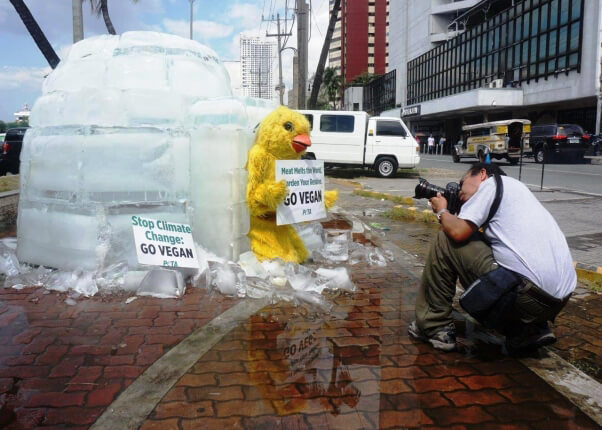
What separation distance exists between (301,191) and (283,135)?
0.62 metres

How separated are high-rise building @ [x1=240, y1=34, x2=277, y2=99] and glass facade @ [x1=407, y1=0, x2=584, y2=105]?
16.9m

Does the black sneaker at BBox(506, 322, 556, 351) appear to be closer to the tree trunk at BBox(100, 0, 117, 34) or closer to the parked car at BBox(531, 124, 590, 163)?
the tree trunk at BBox(100, 0, 117, 34)

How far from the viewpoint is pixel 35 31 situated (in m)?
11.9

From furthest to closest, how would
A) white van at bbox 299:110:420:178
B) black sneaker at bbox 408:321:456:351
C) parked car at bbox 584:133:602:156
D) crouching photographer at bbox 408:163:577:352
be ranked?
parked car at bbox 584:133:602:156 → white van at bbox 299:110:420:178 → black sneaker at bbox 408:321:456:351 → crouching photographer at bbox 408:163:577:352

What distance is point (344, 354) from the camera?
3264 millimetres

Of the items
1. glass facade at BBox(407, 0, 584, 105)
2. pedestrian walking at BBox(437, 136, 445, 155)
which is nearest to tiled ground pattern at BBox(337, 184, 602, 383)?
glass facade at BBox(407, 0, 584, 105)

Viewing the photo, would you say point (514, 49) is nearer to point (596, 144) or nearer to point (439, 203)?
point (596, 144)

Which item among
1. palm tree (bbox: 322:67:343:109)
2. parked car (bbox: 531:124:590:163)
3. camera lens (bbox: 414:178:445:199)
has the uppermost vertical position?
palm tree (bbox: 322:67:343:109)

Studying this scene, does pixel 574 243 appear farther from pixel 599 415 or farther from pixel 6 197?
pixel 6 197

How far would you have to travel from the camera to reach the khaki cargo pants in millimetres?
2973

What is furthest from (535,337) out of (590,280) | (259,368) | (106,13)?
(106,13)

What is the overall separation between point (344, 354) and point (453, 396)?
760 millimetres

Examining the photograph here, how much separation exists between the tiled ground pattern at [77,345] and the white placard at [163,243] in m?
0.32

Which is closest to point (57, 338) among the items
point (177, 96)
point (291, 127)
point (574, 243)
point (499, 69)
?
point (177, 96)
